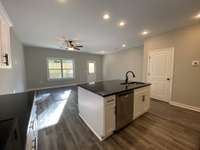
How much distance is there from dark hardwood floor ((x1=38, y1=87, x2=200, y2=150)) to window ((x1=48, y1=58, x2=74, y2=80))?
4.49 meters

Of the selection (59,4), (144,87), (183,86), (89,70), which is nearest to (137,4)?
(59,4)

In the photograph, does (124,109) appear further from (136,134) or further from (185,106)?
(185,106)

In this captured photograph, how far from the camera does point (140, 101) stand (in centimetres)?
263

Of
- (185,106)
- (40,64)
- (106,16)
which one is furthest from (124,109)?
(40,64)

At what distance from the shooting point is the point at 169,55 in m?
3.63

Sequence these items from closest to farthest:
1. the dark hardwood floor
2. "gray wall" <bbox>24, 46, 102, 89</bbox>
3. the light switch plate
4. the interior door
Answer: the dark hardwood floor
the light switch plate
"gray wall" <bbox>24, 46, 102, 89</bbox>
the interior door

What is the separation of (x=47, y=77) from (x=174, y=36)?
7112 mm

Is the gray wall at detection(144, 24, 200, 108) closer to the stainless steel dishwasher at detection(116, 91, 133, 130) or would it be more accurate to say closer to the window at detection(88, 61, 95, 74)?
the stainless steel dishwasher at detection(116, 91, 133, 130)

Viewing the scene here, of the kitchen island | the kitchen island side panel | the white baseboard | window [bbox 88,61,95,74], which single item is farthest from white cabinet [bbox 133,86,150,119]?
window [bbox 88,61,95,74]

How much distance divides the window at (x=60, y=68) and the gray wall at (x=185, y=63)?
20.3 feet

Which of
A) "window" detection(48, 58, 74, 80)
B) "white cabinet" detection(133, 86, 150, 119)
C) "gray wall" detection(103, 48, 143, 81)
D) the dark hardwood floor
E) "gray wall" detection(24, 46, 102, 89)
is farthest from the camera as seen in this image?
"window" detection(48, 58, 74, 80)

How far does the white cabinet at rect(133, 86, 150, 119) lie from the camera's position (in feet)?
8.07

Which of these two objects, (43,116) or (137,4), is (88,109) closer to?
(43,116)

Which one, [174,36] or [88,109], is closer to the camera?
[88,109]
